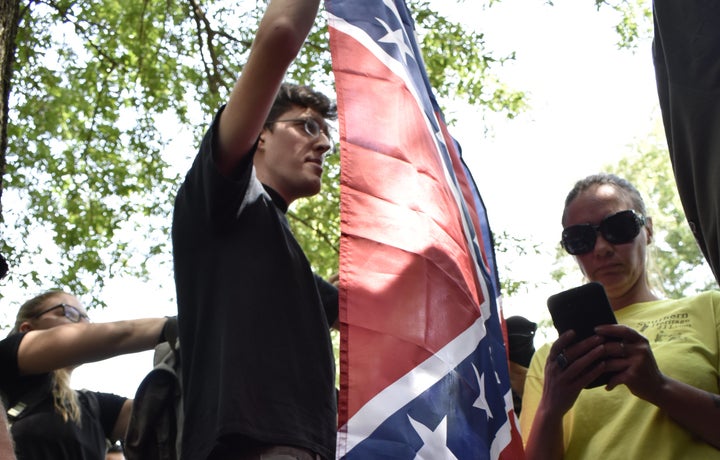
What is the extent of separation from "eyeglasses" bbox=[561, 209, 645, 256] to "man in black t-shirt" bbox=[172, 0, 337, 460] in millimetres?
1046

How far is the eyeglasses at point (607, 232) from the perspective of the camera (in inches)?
128

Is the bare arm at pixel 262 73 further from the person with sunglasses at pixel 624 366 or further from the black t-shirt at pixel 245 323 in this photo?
the person with sunglasses at pixel 624 366

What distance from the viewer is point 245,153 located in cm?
255

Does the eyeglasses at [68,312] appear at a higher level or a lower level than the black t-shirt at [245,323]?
lower

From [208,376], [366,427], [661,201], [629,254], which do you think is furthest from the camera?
[661,201]

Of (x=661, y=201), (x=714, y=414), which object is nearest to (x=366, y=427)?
(x=714, y=414)

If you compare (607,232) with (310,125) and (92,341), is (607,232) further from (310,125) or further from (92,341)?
(92,341)

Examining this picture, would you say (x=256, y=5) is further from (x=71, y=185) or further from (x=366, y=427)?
(x=366, y=427)

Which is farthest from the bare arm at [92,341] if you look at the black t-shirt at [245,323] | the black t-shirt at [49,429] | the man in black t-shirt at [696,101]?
the man in black t-shirt at [696,101]

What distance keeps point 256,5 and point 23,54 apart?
2.17 meters

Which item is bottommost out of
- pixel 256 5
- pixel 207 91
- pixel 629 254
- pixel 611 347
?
pixel 611 347

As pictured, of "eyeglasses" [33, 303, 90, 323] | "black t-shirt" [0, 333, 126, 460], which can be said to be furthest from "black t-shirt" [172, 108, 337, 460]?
"eyeglasses" [33, 303, 90, 323]

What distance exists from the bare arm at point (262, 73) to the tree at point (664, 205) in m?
17.8

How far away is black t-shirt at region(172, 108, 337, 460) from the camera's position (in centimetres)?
239
